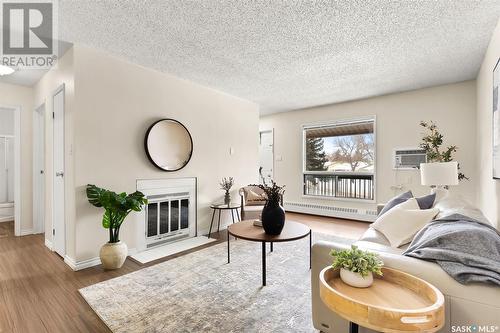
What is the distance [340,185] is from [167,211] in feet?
12.1

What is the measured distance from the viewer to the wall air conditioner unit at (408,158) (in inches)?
170

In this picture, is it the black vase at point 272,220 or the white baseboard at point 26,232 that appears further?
the white baseboard at point 26,232

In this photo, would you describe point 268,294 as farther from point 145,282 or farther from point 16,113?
point 16,113

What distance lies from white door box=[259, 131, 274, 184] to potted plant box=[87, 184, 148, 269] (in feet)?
13.6

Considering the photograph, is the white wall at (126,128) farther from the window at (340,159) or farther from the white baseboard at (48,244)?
the window at (340,159)

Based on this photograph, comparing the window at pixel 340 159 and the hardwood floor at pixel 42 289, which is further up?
the window at pixel 340 159

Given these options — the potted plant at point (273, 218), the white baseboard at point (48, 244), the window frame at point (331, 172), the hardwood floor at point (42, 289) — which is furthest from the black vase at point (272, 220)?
the window frame at point (331, 172)

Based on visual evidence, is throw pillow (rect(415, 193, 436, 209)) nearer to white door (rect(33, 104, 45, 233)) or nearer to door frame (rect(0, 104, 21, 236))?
white door (rect(33, 104, 45, 233))

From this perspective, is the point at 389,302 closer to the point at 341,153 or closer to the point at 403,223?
the point at 403,223

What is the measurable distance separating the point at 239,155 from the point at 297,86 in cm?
168

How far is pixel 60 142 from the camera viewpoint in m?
3.00

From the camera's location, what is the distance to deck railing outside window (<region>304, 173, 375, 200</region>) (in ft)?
16.4

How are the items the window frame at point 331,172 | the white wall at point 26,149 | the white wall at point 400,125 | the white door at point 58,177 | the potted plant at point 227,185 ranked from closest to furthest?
the white door at point 58,177
the white wall at point 400,125
the white wall at point 26,149
the potted plant at point 227,185
the window frame at point 331,172

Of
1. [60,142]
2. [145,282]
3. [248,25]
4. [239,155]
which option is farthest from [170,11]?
[239,155]
